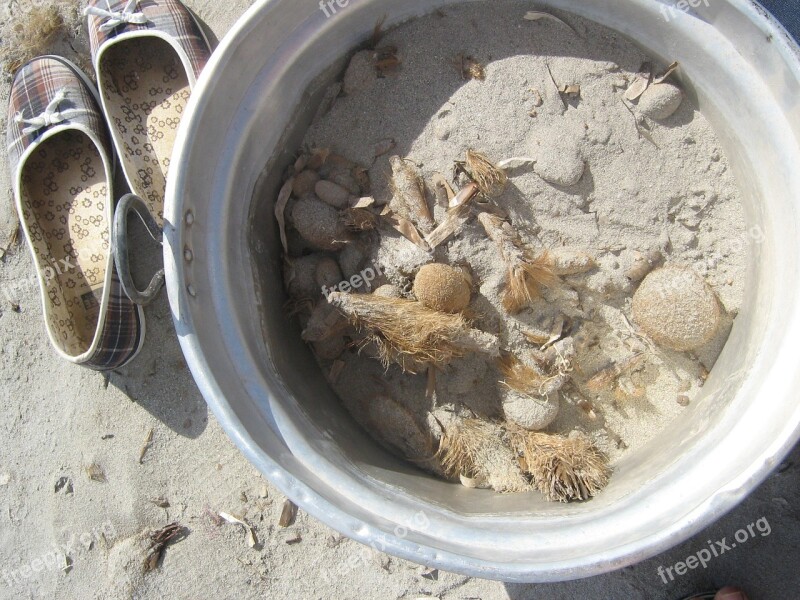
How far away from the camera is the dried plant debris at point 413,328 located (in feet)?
4.83

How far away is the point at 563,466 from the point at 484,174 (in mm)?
766

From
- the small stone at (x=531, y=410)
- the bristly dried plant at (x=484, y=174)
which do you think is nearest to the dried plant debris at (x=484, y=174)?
the bristly dried plant at (x=484, y=174)

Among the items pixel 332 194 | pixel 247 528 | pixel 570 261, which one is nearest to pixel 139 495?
pixel 247 528

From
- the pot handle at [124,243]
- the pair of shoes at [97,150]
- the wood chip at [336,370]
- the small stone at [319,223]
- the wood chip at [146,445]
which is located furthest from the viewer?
the wood chip at [146,445]

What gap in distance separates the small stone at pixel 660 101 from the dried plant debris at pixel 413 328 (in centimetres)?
73

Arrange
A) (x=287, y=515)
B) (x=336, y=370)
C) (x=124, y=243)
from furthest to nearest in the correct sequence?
(x=287, y=515)
(x=336, y=370)
(x=124, y=243)

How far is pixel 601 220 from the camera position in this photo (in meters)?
1.57

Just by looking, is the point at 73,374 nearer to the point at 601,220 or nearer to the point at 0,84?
the point at 0,84

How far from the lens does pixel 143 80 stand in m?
1.99

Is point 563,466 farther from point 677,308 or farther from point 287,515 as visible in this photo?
point 287,515

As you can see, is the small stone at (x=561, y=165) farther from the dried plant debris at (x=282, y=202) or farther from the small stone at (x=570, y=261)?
the dried plant debris at (x=282, y=202)

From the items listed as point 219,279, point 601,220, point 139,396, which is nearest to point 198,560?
point 139,396

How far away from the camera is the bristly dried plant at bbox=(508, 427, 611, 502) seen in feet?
4.87

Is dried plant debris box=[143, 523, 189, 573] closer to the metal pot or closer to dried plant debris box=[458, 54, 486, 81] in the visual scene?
the metal pot
